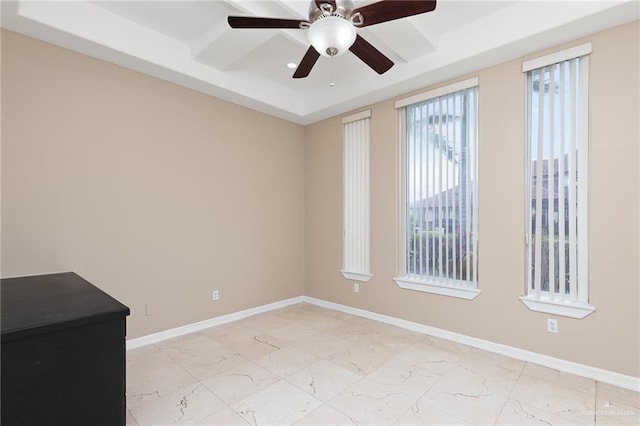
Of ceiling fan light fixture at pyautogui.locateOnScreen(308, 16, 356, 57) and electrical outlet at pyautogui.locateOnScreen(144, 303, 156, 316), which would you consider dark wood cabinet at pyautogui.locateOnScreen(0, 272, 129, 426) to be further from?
ceiling fan light fixture at pyautogui.locateOnScreen(308, 16, 356, 57)

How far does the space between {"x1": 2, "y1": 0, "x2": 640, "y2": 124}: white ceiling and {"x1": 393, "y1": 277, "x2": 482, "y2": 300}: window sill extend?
2200 millimetres

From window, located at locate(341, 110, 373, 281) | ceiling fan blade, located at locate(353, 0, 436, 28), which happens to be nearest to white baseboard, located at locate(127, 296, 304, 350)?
window, located at locate(341, 110, 373, 281)

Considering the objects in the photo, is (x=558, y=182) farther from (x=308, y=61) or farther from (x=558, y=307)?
(x=308, y=61)

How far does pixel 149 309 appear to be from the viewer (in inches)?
129

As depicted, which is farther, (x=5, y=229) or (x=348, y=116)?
(x=348, y=116)

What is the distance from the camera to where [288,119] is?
185 inches

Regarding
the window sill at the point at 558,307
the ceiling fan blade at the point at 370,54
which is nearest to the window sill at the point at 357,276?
the window sill at the point at 558,307

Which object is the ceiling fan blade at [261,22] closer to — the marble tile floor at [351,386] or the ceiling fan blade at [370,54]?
the ceiling fan blade at [370,54]

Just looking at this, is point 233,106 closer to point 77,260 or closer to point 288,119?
point 288,119

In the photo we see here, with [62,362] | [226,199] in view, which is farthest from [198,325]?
[62,362]

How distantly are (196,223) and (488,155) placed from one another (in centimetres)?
319

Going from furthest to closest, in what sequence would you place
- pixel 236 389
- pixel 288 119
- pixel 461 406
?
pixel 288 119 → pixel 236 389 → pixel 461 406

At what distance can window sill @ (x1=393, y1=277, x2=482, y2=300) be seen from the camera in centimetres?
323

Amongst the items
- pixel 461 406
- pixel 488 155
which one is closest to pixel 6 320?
pixel 461 406
